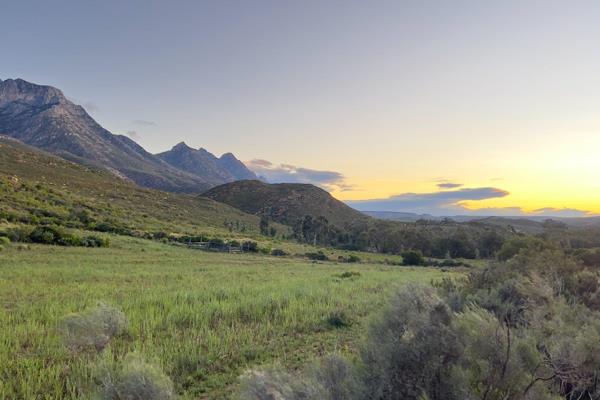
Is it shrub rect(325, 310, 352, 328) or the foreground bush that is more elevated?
the foreground bush

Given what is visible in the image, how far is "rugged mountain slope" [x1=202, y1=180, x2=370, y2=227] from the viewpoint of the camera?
145 m

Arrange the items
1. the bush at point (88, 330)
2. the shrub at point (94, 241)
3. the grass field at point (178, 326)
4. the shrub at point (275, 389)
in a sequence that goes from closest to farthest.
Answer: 1. the shrub at point (275, 389)
2. the grass field at point (178, 326)
3. the bush at point (88, 330)
4. the shrub at point (94, 241)

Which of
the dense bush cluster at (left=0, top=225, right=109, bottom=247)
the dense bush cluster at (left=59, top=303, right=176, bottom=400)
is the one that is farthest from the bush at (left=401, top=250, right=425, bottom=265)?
the dense bush cluster at (left=59, top=303, right=176, bottom=400)

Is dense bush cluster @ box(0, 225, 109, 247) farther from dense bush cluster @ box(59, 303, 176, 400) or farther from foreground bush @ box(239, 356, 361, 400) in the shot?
foreground bush @ box(239, 356, 361, 400)

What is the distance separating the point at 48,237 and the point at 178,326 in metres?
23.7

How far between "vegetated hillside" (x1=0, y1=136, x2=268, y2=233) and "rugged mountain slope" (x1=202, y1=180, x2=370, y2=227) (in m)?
36.7

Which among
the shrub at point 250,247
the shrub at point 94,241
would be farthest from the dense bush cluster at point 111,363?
the shrub at point 250,247

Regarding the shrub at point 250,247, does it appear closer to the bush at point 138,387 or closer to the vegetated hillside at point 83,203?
the vegetated hillside at point 83,203

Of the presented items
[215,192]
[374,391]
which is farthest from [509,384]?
[215,192]

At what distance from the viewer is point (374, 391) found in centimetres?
333

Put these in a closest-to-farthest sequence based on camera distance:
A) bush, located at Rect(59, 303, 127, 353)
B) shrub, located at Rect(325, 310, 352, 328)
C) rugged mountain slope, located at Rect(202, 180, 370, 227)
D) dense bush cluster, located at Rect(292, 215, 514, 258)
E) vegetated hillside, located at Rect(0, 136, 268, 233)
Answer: bush, located at Rect(59, 303, 127, 353)
shrub, located at Rect(325, 310, 352, 328)
vegetated hillside, located at Rect(0, 136, 268, 233)
dense bush cluster, located at Rect(292, 215, 514, 258)
rugged mountain slope, located at Rect(202, 180, 370, 227)

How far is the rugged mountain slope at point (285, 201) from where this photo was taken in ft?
477

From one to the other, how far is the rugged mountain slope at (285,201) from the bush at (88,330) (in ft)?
412

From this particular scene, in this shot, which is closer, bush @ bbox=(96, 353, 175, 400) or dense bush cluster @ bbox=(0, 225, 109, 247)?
bush @ bbox=(96, 353, 175, 400)
